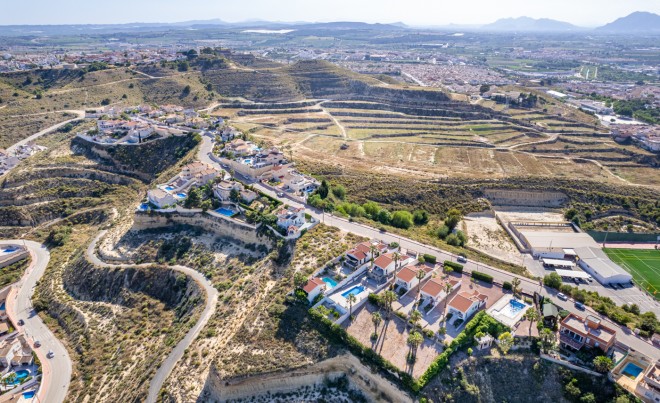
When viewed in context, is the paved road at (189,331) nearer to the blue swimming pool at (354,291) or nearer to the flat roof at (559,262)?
the blue swimming pool at (354,291)

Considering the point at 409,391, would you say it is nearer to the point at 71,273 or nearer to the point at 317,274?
the point at 317,274

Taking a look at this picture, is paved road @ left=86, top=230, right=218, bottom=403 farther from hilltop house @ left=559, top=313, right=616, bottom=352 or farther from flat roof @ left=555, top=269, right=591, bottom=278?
flat roof @ left=555, top=269, right=591, bottom=278

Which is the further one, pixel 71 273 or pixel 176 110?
pixel 176 110

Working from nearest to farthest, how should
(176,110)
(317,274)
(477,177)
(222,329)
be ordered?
(222,329) → (317,274) → (477,177) → (176,110)

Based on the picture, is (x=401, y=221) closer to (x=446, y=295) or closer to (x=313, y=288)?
(x=446, y=295)

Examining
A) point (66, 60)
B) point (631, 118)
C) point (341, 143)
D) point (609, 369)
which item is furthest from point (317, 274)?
point (66, 60)

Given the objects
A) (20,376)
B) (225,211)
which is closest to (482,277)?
(225,211)

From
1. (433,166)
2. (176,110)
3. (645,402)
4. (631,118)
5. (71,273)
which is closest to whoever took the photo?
(645,402)
